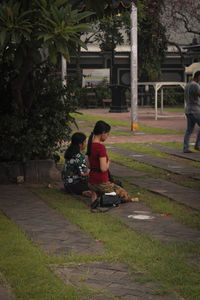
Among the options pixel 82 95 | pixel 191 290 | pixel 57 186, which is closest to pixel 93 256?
pixel 191 290

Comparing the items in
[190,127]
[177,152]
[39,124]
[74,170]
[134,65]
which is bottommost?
[177,152]

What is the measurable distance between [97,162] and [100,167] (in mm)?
98

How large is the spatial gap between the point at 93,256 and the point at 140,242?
669mm

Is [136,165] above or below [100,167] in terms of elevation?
below

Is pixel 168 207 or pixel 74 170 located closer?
pixel 168 207

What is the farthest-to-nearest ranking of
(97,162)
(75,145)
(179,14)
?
(179,14) → (75,145) → (97,162)

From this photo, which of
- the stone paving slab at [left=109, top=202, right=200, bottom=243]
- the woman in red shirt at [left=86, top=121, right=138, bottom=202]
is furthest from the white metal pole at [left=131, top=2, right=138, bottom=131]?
the stone paving slab at [left=109, top=202, right=200, bottom=243]

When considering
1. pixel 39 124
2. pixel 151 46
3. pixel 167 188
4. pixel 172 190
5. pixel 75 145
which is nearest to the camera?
pixel 75 145

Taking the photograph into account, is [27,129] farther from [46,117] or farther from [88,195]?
[88,195]

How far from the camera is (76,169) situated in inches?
358

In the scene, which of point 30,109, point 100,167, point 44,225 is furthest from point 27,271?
point 30,109

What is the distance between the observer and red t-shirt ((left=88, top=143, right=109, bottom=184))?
26.6ft

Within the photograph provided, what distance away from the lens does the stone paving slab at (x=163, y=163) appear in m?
11.1

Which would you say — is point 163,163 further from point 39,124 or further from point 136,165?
point 39,124
